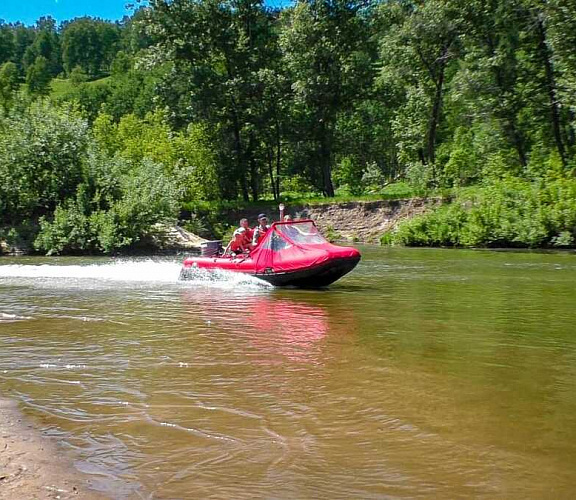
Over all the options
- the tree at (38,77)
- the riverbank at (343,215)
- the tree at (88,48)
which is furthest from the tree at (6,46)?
the riverbank at (343,215)

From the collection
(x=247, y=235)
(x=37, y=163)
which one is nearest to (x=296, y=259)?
(x=247, y=235)

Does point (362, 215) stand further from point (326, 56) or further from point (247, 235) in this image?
point (247, 235)

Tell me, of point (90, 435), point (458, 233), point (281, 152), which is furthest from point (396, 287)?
point (281, 152)

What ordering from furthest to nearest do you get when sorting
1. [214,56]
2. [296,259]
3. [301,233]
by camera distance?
[214,56], [301,233], [296,259]

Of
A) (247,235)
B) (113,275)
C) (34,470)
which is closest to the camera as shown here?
(34,470)

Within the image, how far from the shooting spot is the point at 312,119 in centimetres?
4525

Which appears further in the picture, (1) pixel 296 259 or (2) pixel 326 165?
(2) pixel 326 165

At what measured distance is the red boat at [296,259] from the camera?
1495cm

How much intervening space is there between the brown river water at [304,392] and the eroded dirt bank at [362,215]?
2268 cm

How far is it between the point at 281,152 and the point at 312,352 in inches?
1674

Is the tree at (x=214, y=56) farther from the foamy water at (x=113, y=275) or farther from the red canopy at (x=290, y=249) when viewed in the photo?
the red canopy at (x=290, y=249)

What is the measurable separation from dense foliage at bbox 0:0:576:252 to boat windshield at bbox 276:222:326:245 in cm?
1352

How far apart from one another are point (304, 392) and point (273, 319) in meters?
4.78

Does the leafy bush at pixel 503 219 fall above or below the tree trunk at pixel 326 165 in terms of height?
below
